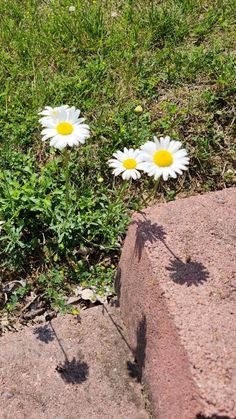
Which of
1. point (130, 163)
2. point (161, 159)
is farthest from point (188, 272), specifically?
point (130, 163)

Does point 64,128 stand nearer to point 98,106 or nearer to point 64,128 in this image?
point 64,128

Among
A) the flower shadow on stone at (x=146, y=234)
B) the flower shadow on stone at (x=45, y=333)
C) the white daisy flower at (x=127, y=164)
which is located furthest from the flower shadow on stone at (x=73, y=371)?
the white daisy flower at (x=127, y=164)

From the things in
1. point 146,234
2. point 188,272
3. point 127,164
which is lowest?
point 188,272

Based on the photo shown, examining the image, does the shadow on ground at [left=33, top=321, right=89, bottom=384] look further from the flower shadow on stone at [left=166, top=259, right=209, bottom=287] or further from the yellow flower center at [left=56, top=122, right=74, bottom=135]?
the yellow flower center at [left=56, top=122, right=74, bottom=135]

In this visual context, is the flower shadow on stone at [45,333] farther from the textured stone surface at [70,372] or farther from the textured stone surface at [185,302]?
the textured stone surface at [185,302]

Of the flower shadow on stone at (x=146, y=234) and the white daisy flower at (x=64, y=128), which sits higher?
the white daisy flower at (x=64, y=128)

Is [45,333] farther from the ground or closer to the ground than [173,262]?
closer to the ground

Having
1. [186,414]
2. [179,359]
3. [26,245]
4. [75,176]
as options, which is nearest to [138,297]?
[179,359]
